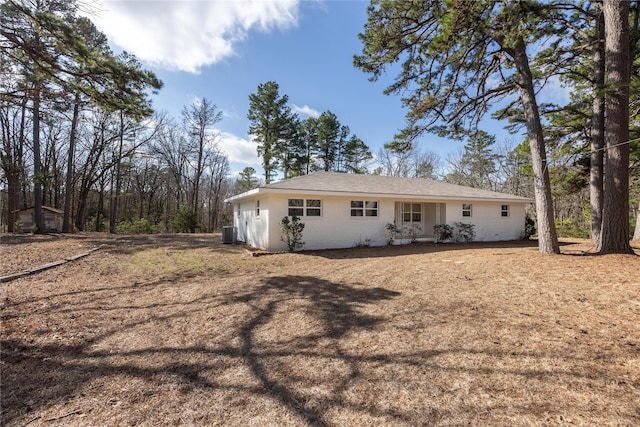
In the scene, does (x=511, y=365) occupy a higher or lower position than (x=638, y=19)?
lower

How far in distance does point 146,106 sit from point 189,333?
6.06 meters

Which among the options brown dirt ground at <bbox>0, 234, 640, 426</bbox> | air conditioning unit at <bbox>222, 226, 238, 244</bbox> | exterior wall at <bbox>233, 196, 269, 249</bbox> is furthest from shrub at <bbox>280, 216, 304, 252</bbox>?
brown dirt ground at <bbox>0, 234, 640, 426</bbox>

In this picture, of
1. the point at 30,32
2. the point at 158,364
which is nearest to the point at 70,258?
the point at 30,32

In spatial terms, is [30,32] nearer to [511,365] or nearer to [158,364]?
[158,364]

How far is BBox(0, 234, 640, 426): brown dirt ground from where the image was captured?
87.2 inches

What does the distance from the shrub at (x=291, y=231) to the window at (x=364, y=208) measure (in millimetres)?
2640

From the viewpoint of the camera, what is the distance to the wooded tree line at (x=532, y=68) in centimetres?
673

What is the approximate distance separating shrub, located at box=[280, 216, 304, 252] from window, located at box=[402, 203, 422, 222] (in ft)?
22.6

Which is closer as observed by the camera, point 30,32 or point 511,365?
→ point 511,365

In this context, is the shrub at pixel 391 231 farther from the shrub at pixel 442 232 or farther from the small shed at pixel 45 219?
the small shed at pixel 45 219

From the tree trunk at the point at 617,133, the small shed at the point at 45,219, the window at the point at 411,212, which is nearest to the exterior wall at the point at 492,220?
the window at the point at 411,212

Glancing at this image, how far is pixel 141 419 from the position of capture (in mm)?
2170

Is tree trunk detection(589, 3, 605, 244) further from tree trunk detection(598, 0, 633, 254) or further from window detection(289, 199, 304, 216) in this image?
window detection(289, 199, 304, 216)

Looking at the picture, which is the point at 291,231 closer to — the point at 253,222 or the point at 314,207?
the point at 314,207
